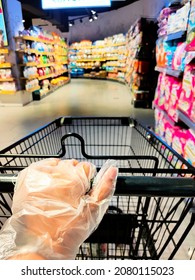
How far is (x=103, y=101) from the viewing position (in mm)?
6801

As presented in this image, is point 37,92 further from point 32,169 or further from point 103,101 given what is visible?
point 32,169

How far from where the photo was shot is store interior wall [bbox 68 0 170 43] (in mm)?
11198

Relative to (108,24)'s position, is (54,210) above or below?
below

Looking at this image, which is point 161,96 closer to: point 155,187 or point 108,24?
point 155,187

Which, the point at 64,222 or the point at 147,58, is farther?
the point at 147,58

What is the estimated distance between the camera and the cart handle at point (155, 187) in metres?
0.55

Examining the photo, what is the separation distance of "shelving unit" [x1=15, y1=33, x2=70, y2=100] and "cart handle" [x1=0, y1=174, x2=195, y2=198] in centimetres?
643

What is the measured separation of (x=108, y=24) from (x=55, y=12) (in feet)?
13.5

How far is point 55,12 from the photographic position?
38.2 feet

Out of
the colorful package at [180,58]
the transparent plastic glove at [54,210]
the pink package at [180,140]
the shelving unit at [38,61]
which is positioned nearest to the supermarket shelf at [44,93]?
the shelving unit at [38,61]

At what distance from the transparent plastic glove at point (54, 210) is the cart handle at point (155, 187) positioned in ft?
0.12

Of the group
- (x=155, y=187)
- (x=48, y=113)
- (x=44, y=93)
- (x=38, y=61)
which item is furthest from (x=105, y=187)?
(x=38, y=61)
